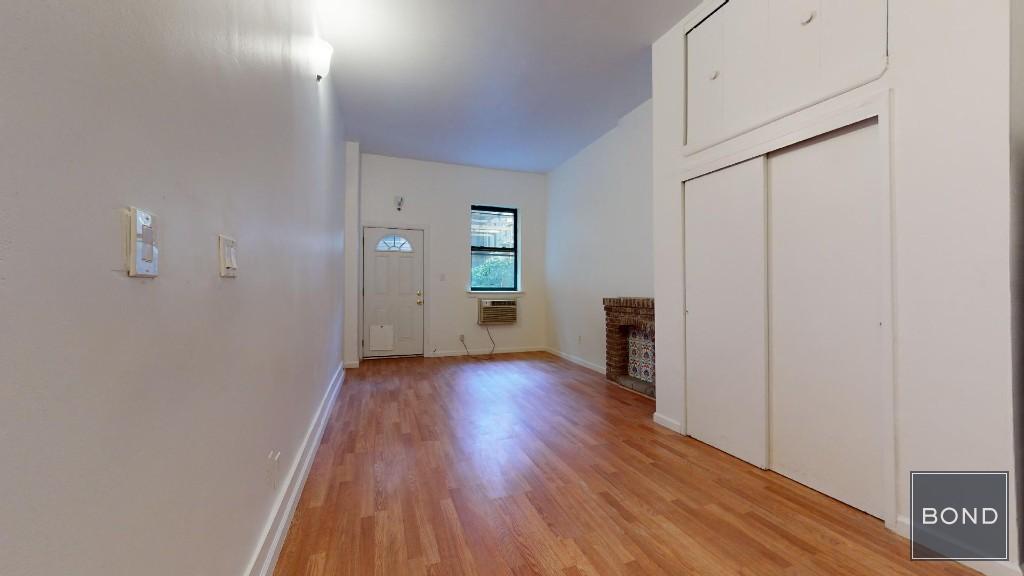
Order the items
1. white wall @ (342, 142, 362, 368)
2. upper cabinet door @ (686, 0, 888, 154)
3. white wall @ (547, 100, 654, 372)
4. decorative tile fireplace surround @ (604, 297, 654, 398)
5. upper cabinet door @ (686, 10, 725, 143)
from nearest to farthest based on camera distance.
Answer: upper cabinet door @ (686, 0, 888, 154) → upper cabinet door @ (686, 10, 725, 143) → decorative tile fireplace surround @ (604, 297, 654, 398) → white wall @ (547, 100, 654, 372) → white wall @ (342, 142, 362, 368)

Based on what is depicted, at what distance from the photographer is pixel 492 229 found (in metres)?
6.24

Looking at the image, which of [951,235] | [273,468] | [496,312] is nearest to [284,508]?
[273,468]

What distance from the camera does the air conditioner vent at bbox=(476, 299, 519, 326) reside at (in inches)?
235

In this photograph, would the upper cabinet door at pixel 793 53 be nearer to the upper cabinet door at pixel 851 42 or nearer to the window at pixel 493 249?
the upper cabinet door at pixel 851 42

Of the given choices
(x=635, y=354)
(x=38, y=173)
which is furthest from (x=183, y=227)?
(x=635, y=354)

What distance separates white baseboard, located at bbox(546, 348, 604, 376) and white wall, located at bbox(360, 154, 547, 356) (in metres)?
0.39

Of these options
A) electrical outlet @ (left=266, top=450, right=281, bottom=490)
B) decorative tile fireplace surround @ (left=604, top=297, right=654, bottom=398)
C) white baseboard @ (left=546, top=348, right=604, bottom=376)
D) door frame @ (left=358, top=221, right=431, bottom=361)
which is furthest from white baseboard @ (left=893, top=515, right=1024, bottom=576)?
door frame @ (left=358, top=221, right=431, bottom=361)

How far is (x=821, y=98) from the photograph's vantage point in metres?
1.92

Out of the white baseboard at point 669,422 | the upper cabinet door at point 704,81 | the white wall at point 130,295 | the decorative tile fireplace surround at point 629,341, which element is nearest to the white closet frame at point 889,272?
the upper cabinet door at point 704,81

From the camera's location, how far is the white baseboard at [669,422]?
2.72 meters

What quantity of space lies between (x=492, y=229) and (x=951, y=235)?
519cm

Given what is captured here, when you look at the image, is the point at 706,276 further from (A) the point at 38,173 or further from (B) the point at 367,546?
(A) the point at 38,173

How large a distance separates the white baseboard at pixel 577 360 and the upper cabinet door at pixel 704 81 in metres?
2.92

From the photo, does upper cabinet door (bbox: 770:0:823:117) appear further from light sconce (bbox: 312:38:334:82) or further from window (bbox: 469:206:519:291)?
window (bbox: 469:206:519:291)
